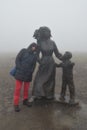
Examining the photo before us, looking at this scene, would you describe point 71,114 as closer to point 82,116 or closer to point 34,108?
point 82,116

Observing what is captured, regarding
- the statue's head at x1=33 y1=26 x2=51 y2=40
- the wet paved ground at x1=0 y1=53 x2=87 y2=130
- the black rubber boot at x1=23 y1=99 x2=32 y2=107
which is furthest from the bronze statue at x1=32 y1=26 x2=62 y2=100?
the wet paved ground at x1=0 y1=53 x2=87 y2=130

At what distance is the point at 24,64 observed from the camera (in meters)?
6.55

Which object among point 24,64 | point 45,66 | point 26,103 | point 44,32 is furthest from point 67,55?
point 26,103

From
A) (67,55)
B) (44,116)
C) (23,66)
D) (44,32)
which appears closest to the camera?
(44,116)

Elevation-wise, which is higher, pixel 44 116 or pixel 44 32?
pixel 44 32

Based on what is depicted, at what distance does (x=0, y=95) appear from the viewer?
322 inches

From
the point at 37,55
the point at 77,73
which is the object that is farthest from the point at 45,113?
the point at 77,73

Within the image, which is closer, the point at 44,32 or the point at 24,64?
the point at 24,64

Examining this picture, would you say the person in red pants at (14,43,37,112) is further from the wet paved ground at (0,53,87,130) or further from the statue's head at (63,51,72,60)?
the statue's head at (63,51,72,60)

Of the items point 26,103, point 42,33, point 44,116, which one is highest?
point 42,33

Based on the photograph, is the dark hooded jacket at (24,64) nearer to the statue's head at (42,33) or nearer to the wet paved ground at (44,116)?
the statue's head at (42,33)

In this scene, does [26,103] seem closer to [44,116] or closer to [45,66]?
[44,116]

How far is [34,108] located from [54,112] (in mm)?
641

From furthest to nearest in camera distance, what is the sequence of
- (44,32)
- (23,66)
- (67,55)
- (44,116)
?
1. (44,32)
2. (67,55)
3. (23,66)
4. (44,116)
